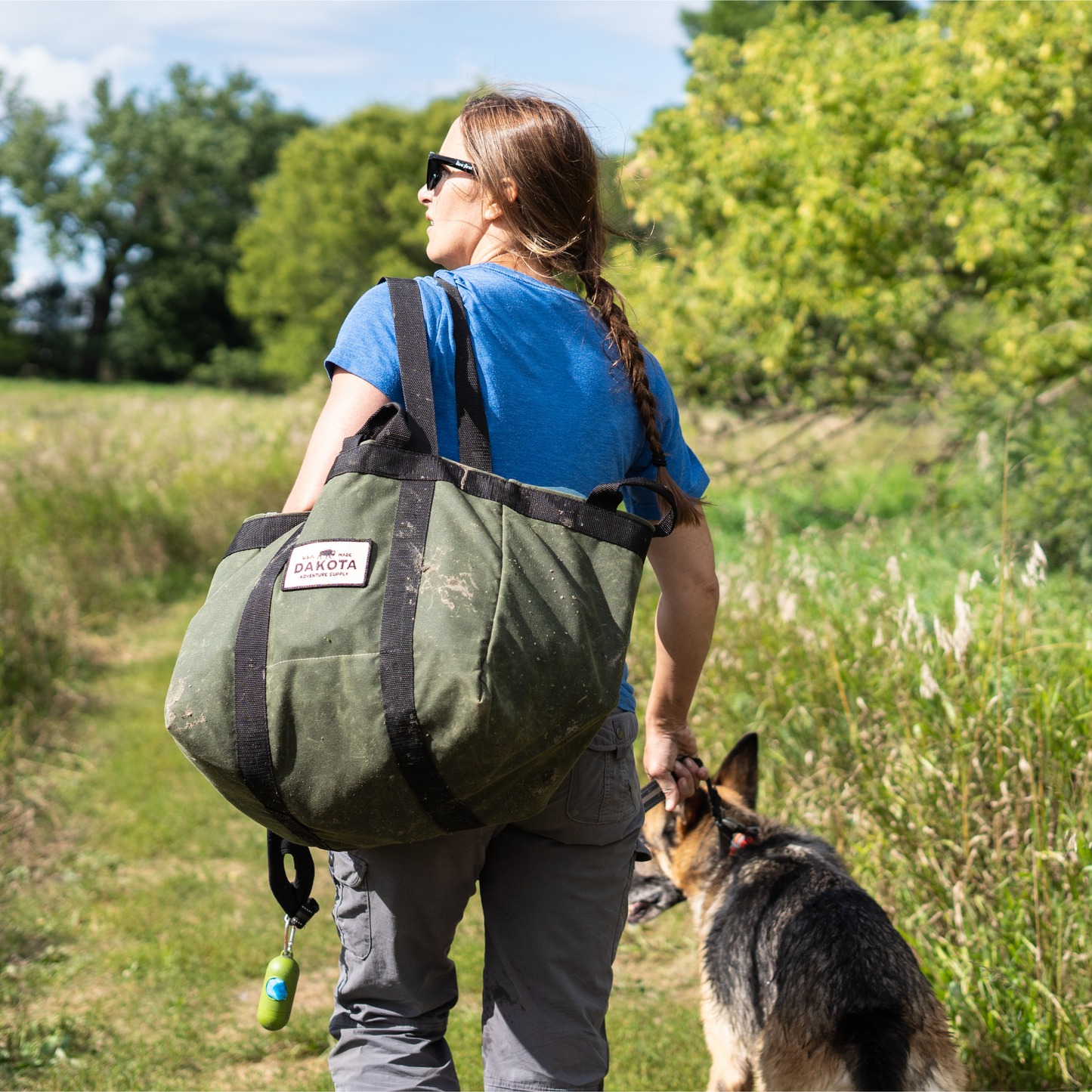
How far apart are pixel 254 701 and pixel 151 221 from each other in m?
64.5

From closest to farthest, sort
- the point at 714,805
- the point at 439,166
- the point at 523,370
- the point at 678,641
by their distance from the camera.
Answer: the point at 523,370 < the point at 439,166 < the point at 678,641 < the point at 714,805

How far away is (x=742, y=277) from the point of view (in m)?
7.16

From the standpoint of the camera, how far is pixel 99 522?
8797 millimetres

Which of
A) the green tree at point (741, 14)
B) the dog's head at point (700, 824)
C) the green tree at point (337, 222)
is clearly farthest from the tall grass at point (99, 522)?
the green tree at point (337, 222)

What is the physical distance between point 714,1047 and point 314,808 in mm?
1733

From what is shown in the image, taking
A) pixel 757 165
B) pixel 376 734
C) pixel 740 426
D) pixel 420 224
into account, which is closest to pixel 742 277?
pixel 757 165

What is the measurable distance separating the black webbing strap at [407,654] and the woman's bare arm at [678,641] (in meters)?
0.67

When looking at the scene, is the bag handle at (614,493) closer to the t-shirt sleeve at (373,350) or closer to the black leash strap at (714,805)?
the t-shirt sleeve at (373,350)

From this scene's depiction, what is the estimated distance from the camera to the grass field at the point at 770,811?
9.12ft

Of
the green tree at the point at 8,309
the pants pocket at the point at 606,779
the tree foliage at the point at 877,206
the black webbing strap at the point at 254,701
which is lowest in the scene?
the pants pocket at the point at 606,779

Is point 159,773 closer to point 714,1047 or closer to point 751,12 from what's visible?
point 714,1047

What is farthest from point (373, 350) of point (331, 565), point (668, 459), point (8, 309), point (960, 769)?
point (8, 309)

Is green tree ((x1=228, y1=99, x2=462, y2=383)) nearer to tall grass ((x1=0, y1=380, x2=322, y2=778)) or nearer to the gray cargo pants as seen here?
tall grass ((x1=0, y1=380, x2=322, y2=778))

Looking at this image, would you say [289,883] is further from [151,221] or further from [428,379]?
[151,221]
